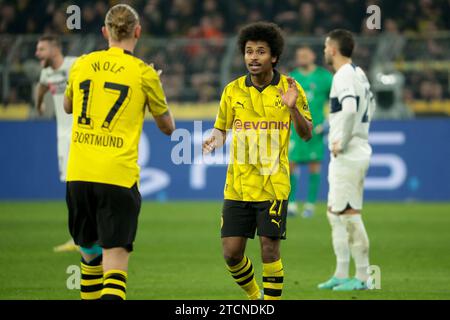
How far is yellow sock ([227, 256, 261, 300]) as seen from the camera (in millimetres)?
8148

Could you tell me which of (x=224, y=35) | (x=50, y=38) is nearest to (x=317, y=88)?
(x=50, y=38)

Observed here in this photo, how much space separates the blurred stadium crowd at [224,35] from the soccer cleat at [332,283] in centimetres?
1075

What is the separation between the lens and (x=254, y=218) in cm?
795

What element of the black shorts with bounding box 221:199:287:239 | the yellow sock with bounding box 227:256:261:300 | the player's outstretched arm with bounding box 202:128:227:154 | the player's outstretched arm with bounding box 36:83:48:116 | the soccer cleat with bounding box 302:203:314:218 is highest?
the player's outstretched arm with bounding box 36:83:48:116

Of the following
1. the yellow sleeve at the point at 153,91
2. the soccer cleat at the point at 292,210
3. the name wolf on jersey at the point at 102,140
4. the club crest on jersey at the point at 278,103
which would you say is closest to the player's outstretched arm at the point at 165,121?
the yellow sleeve at the point at 153,91

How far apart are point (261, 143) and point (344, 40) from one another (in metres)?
2.44

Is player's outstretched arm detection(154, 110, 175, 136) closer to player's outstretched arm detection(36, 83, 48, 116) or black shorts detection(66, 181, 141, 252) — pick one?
black shorts detection(66, 181, 141, 252)

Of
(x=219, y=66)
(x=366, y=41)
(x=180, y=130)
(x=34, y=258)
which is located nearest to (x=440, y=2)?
(x=366, y=41)

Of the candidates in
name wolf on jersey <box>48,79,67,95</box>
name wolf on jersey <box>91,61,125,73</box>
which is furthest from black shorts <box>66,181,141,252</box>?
name wolf on jersey <box>48,79,67,95</box>

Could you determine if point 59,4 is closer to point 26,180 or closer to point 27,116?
point 27,116

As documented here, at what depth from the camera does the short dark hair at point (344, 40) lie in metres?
9.95

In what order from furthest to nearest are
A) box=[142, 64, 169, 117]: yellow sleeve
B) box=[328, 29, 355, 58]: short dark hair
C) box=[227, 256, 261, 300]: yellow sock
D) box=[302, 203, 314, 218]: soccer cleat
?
box=[302, 203, 314, 218]: soccer cleat < box=[328, 29, 355, 58]: short dark hair < box=[227, 256, 261, 300]: yellow sock < box=[142, 64, 169, 117]: yellow sleeve

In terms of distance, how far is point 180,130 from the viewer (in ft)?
63.5

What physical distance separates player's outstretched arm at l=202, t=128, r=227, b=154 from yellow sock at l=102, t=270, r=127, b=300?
52.3 inches
